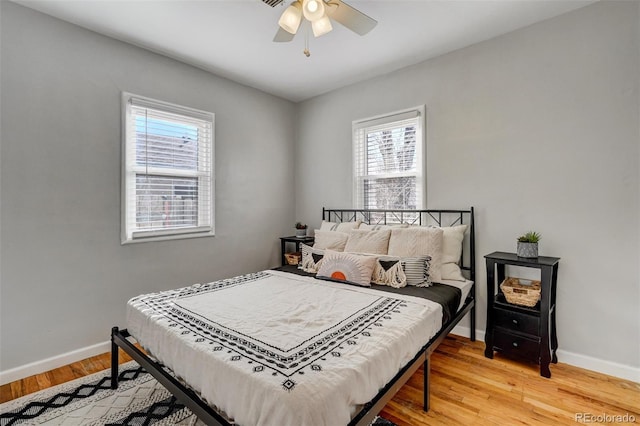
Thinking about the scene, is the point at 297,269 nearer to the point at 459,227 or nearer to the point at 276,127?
the point at 459,227

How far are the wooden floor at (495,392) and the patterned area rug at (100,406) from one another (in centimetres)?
18

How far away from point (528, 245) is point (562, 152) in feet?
2.64

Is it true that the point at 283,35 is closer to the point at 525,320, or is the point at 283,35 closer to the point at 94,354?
the point at 525,320

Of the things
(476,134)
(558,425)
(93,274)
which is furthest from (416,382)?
(93,274)

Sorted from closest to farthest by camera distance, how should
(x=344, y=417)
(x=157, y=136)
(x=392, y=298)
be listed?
1. (x=344, y=417)
2. (x=392, y=298)
3. (x=157, y=136)

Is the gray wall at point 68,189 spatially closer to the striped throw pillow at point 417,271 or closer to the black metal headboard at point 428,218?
the black metal headboard at point 428,218

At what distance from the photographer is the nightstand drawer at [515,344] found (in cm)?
231

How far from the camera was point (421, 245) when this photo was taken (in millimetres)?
2688

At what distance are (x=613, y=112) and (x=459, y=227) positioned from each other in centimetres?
137

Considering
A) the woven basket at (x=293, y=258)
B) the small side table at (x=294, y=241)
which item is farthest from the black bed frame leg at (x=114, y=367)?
the small side table at (x=294, y=241)

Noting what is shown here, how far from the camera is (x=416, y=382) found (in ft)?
7.13

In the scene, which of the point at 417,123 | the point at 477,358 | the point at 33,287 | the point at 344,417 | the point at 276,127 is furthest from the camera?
the point at 276,127

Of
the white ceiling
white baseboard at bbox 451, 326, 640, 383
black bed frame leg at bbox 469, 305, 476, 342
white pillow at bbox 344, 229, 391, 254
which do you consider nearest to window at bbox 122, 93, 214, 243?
the white ceiling

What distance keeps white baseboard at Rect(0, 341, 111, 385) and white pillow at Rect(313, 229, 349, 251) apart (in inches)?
84.2
